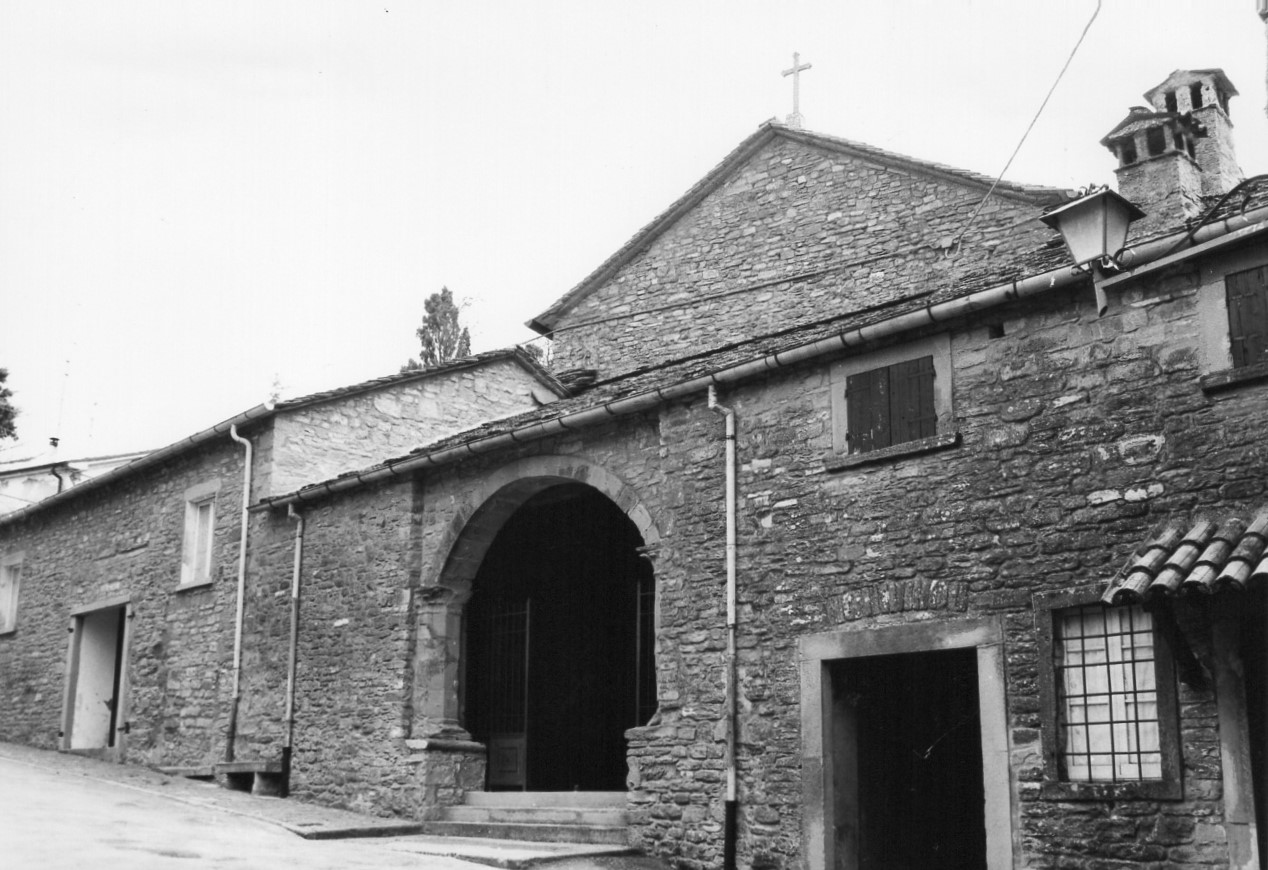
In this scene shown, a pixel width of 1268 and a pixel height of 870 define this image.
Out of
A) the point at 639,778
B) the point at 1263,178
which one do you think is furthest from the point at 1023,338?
the point at 639,778

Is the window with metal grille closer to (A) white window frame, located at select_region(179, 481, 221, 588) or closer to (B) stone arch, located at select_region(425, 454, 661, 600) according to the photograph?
(B) stone arch, located at select_region(425, 454, 661, 600)

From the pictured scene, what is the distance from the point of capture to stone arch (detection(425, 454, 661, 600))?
471 inches

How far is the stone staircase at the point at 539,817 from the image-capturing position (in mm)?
10953

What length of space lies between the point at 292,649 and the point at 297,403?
115 inches

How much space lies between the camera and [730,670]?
399 inches

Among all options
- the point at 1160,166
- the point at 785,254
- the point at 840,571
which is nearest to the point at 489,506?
the point at 840,571

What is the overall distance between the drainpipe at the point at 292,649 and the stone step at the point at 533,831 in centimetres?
244

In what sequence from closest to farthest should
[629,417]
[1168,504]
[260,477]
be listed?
[1168,504]
[629,417]
[260,477]

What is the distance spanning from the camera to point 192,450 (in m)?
16.8

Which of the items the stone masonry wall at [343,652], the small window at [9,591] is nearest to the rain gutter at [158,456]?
the small window at [9,591]

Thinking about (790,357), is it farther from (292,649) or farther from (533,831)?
(292,649)

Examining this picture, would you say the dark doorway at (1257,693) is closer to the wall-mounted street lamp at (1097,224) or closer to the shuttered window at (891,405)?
the wall-mounted street lamp at (1097,224)

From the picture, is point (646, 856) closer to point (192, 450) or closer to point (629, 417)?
point (629, 417)

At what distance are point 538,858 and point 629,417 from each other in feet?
12.1
